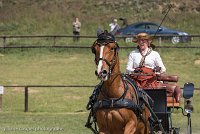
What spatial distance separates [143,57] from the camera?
1144 centimetres

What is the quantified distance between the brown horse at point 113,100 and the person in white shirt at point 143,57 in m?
1.17

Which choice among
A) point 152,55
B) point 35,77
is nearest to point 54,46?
point 35,77

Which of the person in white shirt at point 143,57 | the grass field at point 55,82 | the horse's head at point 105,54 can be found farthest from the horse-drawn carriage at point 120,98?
the grass field at point 55,82

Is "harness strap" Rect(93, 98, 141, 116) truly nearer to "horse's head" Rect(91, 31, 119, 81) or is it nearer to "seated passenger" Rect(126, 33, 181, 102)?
"horse's head" Rect(91, 31, 119, 81)

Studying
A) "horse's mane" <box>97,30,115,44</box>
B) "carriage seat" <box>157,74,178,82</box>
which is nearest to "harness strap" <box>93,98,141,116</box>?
"horse's mane" <box>97,30,115,44</box>

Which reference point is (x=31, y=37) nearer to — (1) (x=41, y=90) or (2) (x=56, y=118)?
(1) (x=41, y=90)

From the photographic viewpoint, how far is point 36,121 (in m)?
19.3

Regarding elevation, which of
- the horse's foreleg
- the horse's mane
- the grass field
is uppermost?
the horse's mane

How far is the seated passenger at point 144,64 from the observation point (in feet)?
37.1

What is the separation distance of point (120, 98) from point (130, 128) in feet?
1.50

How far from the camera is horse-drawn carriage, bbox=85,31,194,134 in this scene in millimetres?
9703

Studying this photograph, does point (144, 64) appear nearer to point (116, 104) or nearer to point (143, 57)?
point (143, 57)

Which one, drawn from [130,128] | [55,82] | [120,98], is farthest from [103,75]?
[55,82]

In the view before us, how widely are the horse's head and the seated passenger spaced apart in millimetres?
1525
